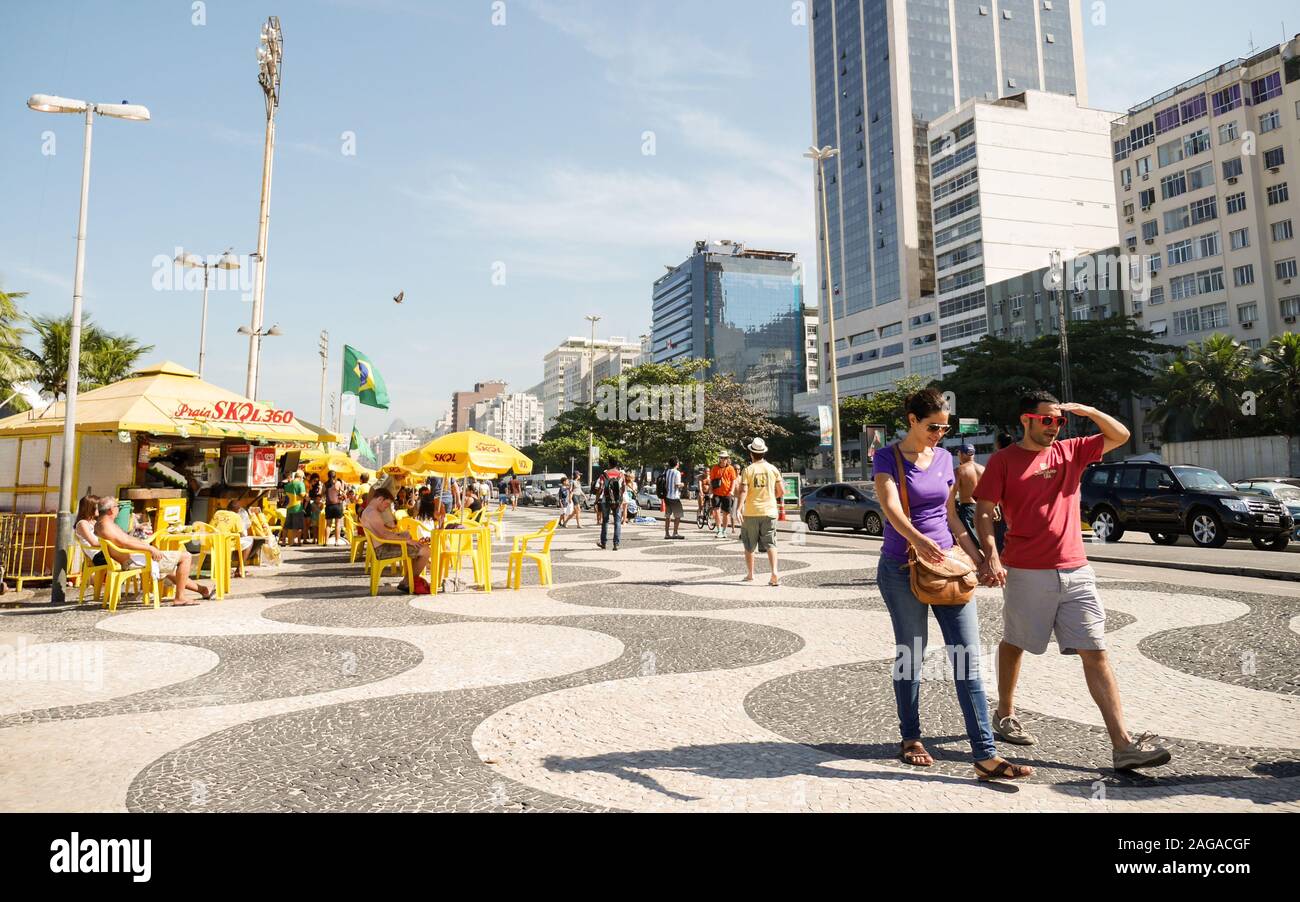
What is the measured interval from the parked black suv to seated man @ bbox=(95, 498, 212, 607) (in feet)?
60.1

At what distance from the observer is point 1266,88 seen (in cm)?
5234

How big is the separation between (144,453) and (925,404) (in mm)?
13577

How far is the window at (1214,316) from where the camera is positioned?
181 ft

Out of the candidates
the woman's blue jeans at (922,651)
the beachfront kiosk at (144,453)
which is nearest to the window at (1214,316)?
the beachfront kiosk at (144,453)

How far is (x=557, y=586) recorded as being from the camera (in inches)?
433

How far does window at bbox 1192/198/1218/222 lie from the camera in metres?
55.9

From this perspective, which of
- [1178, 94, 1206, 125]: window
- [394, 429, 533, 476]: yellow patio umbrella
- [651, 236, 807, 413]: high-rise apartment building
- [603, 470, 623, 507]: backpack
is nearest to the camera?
[394, 429, 533, 476]: yellow patio umbrella

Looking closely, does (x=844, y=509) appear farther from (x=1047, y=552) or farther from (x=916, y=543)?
(x=916, y=543)

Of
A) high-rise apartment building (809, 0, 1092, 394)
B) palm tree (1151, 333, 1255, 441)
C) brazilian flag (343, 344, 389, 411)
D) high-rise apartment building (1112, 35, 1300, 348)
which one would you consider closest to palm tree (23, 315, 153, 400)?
brazilian flag (343, 344, 389, 411)

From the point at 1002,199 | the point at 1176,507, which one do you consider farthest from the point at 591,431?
the point at 1002,199

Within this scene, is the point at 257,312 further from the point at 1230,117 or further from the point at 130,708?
the point at 1230,117

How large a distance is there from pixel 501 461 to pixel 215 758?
8.49 meters

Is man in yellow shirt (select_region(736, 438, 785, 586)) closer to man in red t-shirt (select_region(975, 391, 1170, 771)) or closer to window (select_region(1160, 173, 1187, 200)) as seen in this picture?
man in red t-shirt (select_region(975, 391, 1170, 771))

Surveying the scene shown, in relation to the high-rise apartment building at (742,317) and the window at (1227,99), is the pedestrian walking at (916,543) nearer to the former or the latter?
the window at (1227,99)
